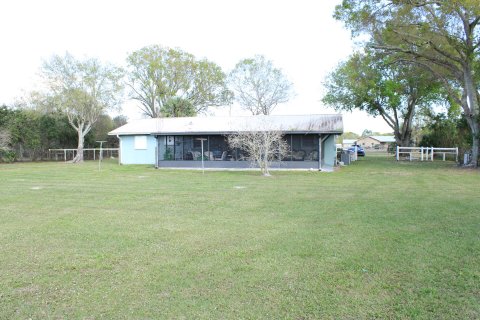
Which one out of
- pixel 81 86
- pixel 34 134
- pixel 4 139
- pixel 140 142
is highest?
pixel 81 86

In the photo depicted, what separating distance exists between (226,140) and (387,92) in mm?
15528

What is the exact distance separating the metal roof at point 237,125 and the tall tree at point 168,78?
12.6m

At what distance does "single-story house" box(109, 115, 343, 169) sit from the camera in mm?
20641

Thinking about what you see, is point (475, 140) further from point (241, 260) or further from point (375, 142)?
point (375, 142)

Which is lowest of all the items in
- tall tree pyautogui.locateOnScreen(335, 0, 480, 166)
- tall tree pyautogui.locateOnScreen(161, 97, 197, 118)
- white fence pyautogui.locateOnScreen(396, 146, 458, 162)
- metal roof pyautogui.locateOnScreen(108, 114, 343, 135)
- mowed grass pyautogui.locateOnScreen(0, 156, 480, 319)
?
mowed grass pyautogui.locateOnScreen(0, 156, 480, 319)

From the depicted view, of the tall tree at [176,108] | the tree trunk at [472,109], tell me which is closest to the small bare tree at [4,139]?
the tall tree at [176,108]

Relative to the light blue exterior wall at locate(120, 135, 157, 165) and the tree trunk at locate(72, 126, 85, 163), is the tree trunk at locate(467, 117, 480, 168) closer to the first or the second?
the light blue exterior wall at locate(120, 135, 157, 165)

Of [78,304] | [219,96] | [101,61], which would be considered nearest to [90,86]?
[101,61]

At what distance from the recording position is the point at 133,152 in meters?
26.3

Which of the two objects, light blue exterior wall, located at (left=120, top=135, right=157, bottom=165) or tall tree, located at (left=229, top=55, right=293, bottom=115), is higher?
tall tree, located at (left=229, top=55, right=293, bottom=115)

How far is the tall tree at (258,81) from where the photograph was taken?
44719 millimetres

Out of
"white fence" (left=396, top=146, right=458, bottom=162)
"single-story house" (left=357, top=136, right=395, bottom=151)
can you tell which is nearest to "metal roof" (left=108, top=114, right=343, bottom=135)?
"white fence" (left=396, top=146, right=458, bottom=162)

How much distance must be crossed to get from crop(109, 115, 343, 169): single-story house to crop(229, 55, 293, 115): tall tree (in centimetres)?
2036

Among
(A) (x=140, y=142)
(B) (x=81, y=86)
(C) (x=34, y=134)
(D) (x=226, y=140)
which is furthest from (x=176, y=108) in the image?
(D) (x=226, y=140)
